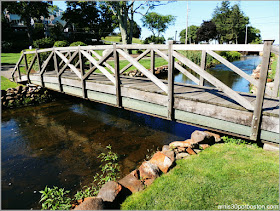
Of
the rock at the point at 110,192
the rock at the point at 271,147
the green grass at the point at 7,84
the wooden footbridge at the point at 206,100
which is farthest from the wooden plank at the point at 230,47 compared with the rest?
the green grass at the point at 7,84

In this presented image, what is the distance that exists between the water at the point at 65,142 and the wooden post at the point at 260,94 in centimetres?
324

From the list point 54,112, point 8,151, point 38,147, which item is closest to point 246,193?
point 38,147

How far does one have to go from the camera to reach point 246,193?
3551mm

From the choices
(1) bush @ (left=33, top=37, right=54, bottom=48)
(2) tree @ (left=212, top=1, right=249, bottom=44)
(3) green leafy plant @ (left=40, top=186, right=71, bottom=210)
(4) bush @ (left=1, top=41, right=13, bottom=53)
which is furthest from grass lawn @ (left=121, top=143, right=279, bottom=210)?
(2) tree @ (left=212, top=1, right=249, bottom=44)

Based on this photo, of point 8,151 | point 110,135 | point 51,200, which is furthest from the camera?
→ point 110,135

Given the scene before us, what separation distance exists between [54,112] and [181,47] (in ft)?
27.6

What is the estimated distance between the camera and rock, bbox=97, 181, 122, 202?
3720mm

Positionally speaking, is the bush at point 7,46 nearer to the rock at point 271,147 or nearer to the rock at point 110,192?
the rock at point 110,192

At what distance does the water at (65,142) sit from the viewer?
521 cm

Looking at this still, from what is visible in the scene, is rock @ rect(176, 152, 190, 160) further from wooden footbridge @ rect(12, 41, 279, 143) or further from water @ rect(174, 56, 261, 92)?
water @ rect(174, 56, 261, 92)

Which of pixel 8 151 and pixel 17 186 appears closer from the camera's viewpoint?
pixel 17 186

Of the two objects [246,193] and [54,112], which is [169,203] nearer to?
[246,193]

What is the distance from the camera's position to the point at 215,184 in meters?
3.86

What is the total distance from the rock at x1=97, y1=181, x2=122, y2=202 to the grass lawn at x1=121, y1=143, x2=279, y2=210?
0.24 metres
